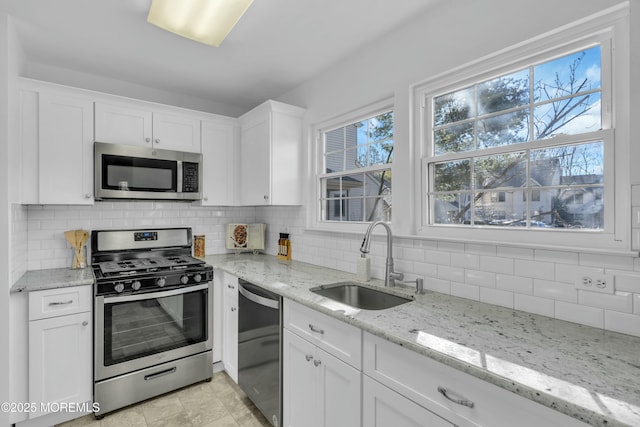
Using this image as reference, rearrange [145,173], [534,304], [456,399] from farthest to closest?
[145,173] < [534,304] < [456,399]

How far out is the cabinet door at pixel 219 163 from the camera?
3.08 metres

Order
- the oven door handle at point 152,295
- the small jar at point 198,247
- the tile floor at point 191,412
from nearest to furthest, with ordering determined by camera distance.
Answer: the tile floor at point 191,412 < the oven door handle at point 152,295 < the small jar at point 198,247

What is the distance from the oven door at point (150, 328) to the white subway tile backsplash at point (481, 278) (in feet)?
6.45

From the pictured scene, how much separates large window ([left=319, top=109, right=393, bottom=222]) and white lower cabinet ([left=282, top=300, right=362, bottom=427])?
3.18 feet

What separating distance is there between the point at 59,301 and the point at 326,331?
178cm

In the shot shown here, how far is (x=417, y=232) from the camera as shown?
6.66 ft

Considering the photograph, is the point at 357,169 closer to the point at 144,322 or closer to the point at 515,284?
the point at 515,284

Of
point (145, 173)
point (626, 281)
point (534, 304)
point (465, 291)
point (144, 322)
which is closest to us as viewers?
→ point (626, 281)

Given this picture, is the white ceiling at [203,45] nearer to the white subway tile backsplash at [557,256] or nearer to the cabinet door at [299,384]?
the white subway tile backsplash at [557,256]

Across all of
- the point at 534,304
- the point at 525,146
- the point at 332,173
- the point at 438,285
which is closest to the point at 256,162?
the point at 332,173

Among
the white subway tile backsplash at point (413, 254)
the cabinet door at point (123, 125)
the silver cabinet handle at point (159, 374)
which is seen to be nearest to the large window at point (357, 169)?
the white subway tile backsplash at point (413, 254)

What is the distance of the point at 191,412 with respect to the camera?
2.26m

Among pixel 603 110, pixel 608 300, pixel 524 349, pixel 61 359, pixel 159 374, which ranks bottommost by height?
pixel 159 374

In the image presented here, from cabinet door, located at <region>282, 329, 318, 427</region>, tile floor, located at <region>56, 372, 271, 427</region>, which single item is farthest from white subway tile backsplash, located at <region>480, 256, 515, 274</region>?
tile floor, located at <region>56, 372, 271, 427</region>
